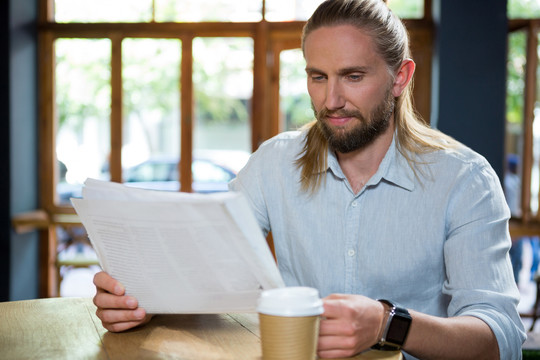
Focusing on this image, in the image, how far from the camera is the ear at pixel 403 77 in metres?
1.65

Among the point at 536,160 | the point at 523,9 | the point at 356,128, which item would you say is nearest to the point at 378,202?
the point at 356,128

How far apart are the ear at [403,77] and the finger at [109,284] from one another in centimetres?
86

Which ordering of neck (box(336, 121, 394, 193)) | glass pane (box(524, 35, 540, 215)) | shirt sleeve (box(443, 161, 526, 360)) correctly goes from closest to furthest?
shirt sleeve (box(443, 161, 526, 360)) < neck (box(336, 121, 394, 193)) < glass pane (box(524, 35, 540, 215))

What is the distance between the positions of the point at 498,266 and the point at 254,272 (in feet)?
1.87

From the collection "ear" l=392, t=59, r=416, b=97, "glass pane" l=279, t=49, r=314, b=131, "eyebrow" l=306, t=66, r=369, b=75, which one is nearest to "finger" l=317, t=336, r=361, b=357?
"eyebrow" l=306, t=66, r=369, b=75

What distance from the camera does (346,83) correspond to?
4.91 feet

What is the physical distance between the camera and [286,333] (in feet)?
3.11

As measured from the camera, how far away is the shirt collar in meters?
1.55

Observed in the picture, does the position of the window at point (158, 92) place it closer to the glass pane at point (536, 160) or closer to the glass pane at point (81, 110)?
the glass pane at point (81, 110)

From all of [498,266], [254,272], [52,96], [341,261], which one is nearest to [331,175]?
[341,261]

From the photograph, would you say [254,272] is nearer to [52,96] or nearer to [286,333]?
[286,333]

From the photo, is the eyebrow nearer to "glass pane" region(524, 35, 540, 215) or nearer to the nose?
the nose

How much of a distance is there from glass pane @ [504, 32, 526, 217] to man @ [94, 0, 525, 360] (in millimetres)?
3473

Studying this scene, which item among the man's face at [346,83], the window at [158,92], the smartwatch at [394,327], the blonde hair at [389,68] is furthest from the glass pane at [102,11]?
the smartwatch at [394,327]
